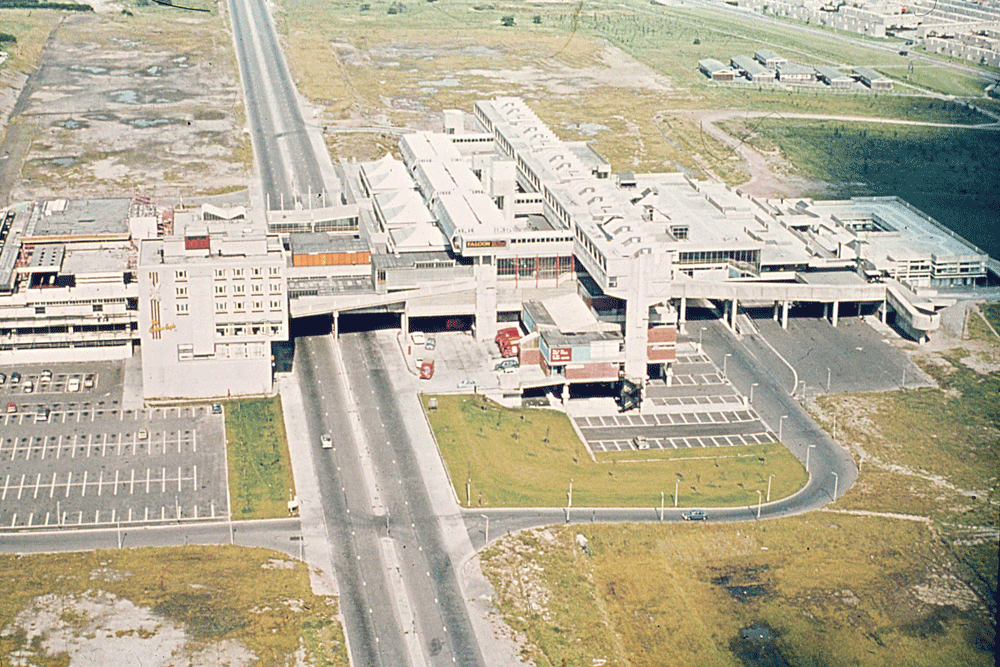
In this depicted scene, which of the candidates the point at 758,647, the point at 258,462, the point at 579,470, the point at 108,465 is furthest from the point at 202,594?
the point at 758,647

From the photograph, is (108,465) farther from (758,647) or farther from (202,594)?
(758,647)

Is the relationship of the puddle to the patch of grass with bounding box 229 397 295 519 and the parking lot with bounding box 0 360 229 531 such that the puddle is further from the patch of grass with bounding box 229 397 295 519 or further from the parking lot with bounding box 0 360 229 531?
the parking lot with bounding box 0 360 229 531

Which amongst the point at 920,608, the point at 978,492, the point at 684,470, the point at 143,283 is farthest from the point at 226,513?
the point at 978,492

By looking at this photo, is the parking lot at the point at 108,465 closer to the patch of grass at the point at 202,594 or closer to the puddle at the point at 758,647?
the patch of grass at the point at 202,594

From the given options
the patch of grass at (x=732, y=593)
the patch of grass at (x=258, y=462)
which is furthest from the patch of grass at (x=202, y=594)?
the patch of grass at (x=732, y=593)

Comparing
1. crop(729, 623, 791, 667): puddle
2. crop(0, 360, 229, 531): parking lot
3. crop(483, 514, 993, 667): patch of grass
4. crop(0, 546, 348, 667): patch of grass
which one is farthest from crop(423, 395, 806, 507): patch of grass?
crop(0, 360, 229, 531): parking lot

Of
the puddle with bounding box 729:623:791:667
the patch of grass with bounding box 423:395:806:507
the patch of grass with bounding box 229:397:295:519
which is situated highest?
the patch of grass with bounding box 229:397:295:519

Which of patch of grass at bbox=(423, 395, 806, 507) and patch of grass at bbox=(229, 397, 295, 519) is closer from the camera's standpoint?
patch of grass at bbox=(229, 397, 295, 519)
